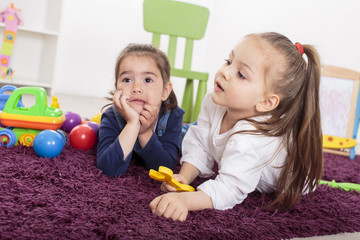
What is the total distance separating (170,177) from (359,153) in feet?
5.60

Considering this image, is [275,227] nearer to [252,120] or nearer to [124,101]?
[252,120]

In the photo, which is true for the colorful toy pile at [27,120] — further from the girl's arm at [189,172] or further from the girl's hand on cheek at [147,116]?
the girl's arm at [189,172]

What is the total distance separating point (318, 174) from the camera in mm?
995

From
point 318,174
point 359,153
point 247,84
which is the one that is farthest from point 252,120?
point 359,153

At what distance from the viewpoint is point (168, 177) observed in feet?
2.86

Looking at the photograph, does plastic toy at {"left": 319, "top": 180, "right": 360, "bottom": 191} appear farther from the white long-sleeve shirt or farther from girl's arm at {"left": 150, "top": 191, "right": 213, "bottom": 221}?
girl's arm at {"left": 150, "top": 191, "right": 213, "bottom": 221}

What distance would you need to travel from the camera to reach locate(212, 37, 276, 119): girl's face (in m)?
0.93

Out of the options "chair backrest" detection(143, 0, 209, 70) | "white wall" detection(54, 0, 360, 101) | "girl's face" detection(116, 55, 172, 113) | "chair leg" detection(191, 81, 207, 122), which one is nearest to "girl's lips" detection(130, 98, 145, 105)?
"girl's face" detection(116, 55, 172, 113)

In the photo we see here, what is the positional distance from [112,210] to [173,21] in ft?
5.85

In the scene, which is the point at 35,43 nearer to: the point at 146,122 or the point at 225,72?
the point at 146,122

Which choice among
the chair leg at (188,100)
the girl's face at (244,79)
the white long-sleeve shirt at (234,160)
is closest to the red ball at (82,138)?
the white long-sleeve shirt at (234,160)

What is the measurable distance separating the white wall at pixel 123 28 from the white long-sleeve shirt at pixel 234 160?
6.02 feet

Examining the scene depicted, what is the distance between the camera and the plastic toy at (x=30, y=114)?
1.18 meters

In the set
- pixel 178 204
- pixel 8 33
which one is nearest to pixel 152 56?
pixel 178 204
